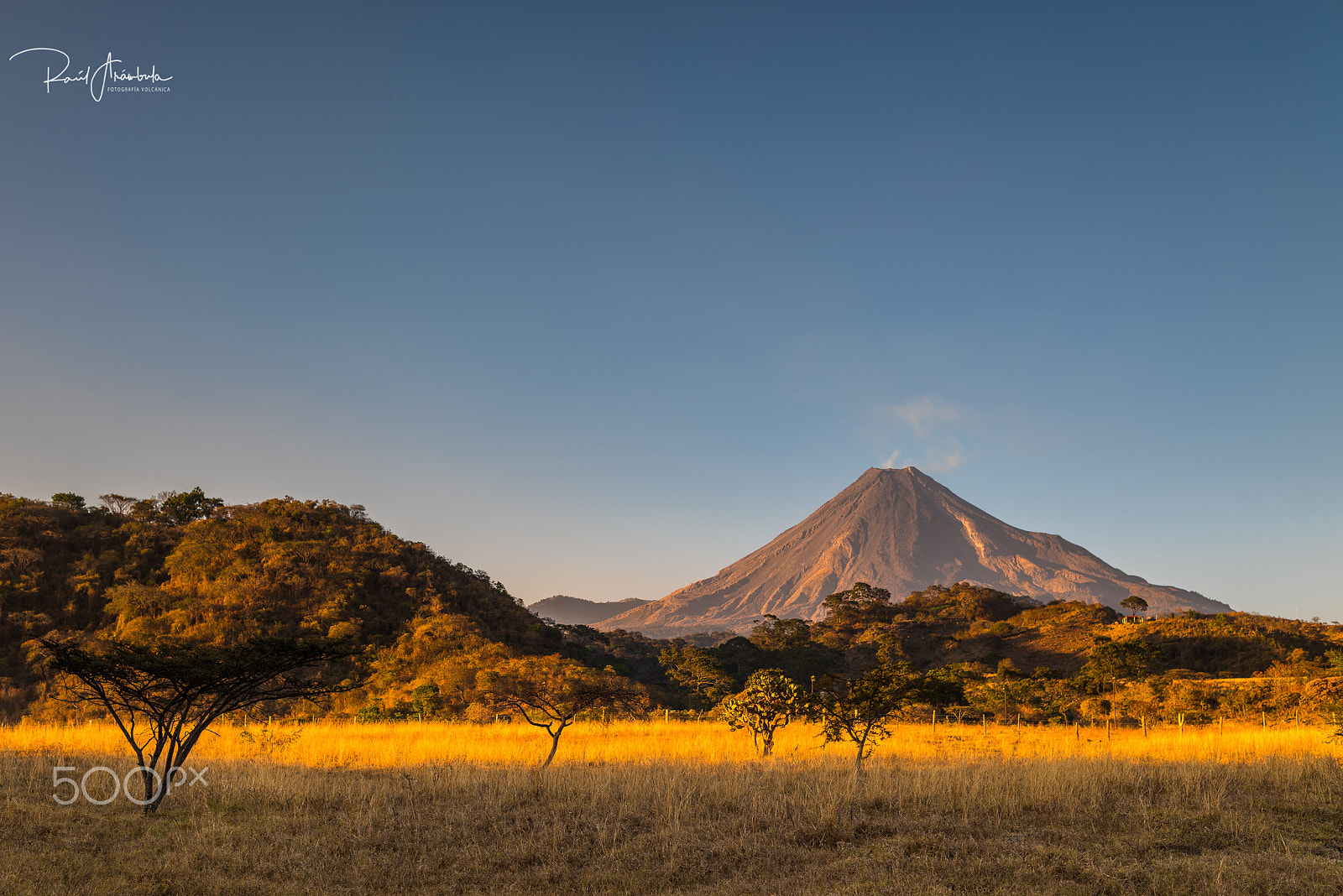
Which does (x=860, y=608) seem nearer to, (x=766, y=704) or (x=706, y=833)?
(x=766, y=704)

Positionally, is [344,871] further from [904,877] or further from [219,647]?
[904,877]

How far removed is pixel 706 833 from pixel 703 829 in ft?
0.73

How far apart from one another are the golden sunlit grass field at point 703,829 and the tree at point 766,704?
2.27m

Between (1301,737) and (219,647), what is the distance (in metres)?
27.9

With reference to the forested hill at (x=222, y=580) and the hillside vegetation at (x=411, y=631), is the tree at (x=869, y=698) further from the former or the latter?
the forested hill at (x=222, y=580)

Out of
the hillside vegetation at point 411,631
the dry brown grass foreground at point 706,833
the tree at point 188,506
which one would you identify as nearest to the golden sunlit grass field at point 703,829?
the dry brown grass foreground at point 706,833

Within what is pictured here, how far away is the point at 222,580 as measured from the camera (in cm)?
4566

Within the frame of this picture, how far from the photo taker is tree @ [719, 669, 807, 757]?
19.4 metres

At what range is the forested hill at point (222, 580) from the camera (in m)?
41.1

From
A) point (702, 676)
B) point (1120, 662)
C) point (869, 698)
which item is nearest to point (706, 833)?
point (869, 698)

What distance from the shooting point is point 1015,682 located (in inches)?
1494

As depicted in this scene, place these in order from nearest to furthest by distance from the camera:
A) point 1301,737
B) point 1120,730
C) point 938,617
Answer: point 1301,737 < point 1120,730 < point 938,617

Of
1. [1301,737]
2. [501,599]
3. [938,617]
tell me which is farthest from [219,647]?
[938,617]

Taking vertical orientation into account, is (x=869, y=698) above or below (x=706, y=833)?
above
